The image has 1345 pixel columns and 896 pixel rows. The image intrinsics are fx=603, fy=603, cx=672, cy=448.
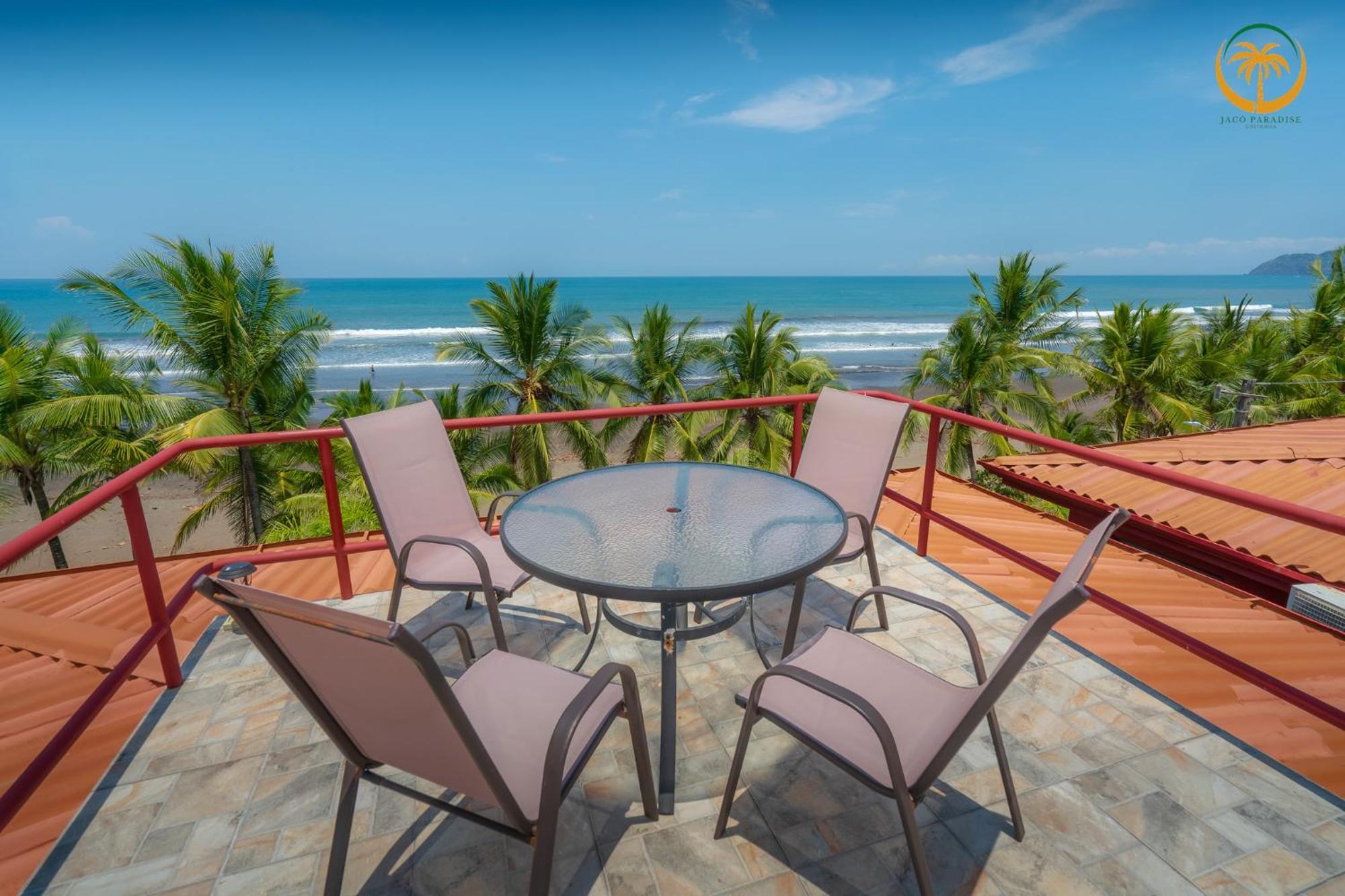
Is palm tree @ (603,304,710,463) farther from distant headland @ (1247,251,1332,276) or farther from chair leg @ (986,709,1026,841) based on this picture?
distant headland @ (1247,251,1332,276)

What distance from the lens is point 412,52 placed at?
35.1 metres

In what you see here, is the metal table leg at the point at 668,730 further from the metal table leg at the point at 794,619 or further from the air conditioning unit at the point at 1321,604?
the air conditioning unit at the point at 1321,604

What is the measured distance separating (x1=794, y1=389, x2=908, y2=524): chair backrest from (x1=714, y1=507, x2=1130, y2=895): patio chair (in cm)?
107

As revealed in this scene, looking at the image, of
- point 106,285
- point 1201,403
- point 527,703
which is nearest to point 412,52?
point 106,285

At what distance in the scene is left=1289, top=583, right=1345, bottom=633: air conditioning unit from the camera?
141 inches

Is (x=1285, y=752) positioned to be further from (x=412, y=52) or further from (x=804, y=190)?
(x=804, y=190)

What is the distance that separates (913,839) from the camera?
4.59ft

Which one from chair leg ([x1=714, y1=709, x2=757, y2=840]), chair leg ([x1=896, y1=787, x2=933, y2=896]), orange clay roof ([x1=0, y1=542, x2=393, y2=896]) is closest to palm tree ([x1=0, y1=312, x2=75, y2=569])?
orange clay roof ([x1=0, y1=542, x2=393, y2=896])

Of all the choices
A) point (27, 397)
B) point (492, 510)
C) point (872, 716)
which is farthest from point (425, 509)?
point (27, 397)

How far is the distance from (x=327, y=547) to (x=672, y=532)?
2122 millimetres

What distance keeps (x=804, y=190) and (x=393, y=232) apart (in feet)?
151

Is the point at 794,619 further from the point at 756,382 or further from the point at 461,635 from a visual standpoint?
the point at 756,382

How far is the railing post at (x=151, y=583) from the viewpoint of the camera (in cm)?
218

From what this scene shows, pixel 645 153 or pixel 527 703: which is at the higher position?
pixel 645 153
